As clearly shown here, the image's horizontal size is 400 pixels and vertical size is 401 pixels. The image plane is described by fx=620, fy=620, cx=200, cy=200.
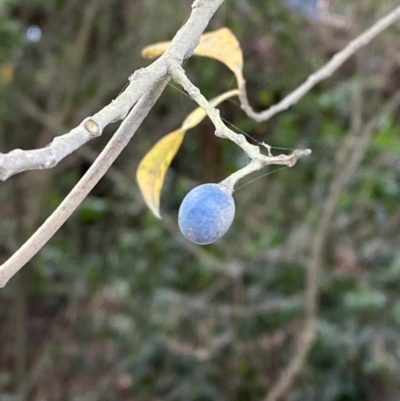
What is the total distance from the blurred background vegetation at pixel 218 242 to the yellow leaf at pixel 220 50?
0.93 m

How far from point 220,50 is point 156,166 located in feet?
0.59

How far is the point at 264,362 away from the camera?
1.93m

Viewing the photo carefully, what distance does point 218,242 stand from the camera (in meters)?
2.07

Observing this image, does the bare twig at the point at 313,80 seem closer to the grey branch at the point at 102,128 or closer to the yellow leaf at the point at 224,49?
the yellow leaf at the point at 224,49

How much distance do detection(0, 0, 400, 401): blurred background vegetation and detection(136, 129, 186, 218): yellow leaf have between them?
103 cm

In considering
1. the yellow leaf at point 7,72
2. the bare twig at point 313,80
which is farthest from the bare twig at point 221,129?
the yellow leaf at point 7,72

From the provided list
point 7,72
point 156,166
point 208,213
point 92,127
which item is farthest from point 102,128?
point 7,72

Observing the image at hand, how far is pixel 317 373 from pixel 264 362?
197 millimetres

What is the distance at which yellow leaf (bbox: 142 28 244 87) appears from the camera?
2.42 ft

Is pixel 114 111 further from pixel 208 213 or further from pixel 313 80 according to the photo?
pixel 313 80

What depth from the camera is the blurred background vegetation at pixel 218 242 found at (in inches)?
71.7

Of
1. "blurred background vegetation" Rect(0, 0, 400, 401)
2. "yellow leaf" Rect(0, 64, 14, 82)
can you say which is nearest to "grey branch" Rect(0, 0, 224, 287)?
"blurred background vegetation" Rect(0, 0, 400, 401)

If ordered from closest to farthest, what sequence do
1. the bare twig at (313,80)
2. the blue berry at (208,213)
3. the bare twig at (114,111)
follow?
1. the bare twig at (114,111)
2. the blue berry at (208,213)
3. the bare twig at (313,80)

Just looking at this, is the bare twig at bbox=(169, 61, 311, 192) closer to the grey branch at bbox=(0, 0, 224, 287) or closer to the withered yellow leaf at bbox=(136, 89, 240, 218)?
the grey branch at bbox=(0, 0, 224, 287)
